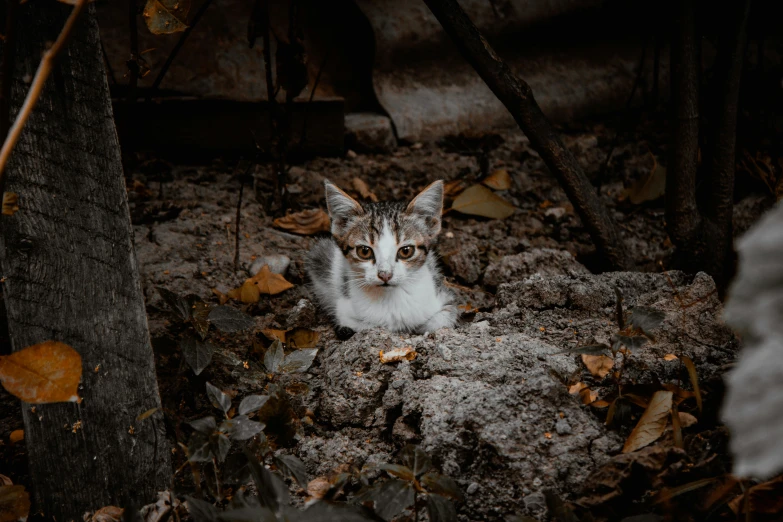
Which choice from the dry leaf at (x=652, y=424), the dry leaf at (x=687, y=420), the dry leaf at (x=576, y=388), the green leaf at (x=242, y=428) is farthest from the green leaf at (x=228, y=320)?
the dry leaf at (x=687, y=420)

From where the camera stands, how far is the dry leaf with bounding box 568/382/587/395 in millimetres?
2070

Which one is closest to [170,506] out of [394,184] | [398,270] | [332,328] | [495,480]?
[495,480]

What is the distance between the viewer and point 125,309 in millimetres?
1819

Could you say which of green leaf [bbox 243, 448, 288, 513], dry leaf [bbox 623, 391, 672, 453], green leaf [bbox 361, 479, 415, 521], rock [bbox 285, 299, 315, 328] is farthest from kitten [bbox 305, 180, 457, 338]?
green leaf [bbox 243, 448, 288, 513]

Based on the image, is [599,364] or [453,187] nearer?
[599,364]

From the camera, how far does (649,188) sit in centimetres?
365

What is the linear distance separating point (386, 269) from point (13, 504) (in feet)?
5.35

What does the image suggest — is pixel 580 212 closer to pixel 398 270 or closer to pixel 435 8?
pixel 398 270

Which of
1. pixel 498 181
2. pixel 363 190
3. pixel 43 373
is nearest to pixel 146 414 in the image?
pixel 43 373

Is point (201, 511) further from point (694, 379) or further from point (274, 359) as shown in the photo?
point (694, 379)

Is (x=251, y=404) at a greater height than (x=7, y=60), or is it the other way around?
(x=7, y=60)

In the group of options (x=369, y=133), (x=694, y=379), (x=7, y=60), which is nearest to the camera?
(x=7, y=60)

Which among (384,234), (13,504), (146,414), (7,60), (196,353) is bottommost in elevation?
(13,504)

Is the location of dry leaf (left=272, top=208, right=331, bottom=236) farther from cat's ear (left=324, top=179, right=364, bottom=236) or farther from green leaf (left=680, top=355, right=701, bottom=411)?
green leaf (left=680, top=355, right=701, bottom=411)
